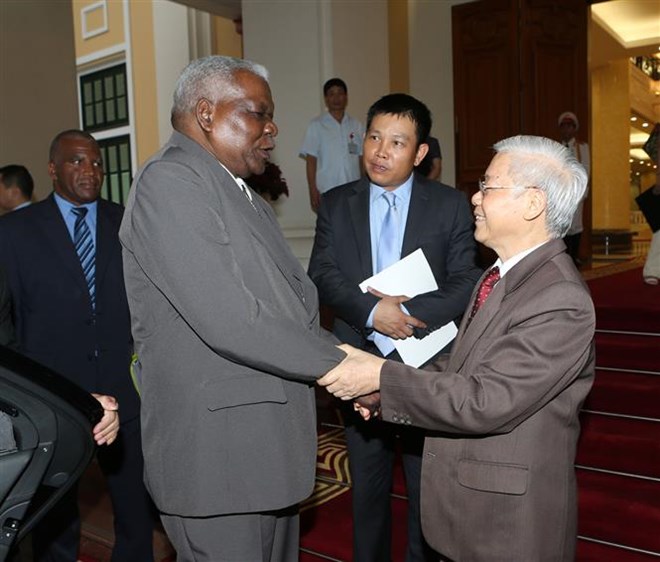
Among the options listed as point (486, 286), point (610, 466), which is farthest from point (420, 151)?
point (610, 466)

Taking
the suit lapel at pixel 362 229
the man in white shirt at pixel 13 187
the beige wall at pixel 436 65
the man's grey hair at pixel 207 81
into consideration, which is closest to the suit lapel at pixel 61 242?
the suit lapel at pixel 362 229

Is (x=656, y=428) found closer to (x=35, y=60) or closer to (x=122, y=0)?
(x=35, y=60)

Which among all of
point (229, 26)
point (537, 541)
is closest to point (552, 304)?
point (537, 541)

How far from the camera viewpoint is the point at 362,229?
2256 mm

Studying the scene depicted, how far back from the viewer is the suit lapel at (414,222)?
7.27 feet

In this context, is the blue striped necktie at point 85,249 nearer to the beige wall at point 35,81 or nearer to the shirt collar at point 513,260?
the shirt collar at point 513,260

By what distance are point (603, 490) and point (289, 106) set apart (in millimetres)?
4084

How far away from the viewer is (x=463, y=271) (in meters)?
2.24

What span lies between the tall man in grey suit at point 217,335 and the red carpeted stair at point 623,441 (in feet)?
5.94

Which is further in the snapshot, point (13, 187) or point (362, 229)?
point (13, 187)

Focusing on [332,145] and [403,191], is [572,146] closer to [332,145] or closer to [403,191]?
[332,145]

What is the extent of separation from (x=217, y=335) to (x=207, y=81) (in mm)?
557

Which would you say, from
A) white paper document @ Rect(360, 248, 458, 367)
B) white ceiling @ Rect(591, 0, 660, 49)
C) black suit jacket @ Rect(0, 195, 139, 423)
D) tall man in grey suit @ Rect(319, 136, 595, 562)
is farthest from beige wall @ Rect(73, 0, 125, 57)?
tall man in grey suit @ Rect(319, 136, 595, 562)

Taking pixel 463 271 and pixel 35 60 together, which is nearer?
pixel 463 271
